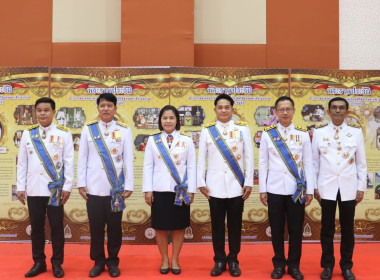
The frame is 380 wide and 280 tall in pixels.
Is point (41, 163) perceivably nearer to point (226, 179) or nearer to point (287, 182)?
point (226, 179)

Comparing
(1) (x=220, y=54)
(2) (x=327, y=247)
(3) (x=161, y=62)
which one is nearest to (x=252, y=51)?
(1) (x=220, y=54)

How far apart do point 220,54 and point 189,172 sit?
7.37ft

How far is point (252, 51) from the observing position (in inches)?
199

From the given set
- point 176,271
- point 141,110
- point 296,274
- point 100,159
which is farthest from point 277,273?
point 141,110

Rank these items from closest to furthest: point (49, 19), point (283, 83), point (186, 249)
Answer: point (186, 249) → point (283, 83) → point (49, 19)

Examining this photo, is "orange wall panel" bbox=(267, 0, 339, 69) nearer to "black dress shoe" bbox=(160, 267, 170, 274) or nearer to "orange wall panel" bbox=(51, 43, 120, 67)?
"orange wall panel" bbox=(51, 43, 120, 67)

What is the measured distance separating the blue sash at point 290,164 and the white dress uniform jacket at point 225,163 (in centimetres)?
23

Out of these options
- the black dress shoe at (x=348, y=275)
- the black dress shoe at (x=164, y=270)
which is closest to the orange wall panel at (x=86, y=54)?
the black dress shoe at (x=164, y=270)

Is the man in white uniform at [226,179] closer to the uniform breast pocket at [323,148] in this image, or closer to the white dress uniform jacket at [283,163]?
the white dress uniform jacket at [283,163]

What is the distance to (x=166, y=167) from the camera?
3.29 m

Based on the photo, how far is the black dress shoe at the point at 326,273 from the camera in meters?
3.17

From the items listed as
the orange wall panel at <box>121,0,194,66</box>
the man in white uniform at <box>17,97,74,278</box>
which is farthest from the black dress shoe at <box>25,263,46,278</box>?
the orange wall panel at <box>121,0,194,66</box>

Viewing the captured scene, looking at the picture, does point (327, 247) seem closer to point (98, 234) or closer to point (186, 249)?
point (186, 249)

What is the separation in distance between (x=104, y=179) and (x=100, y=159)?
17cm
